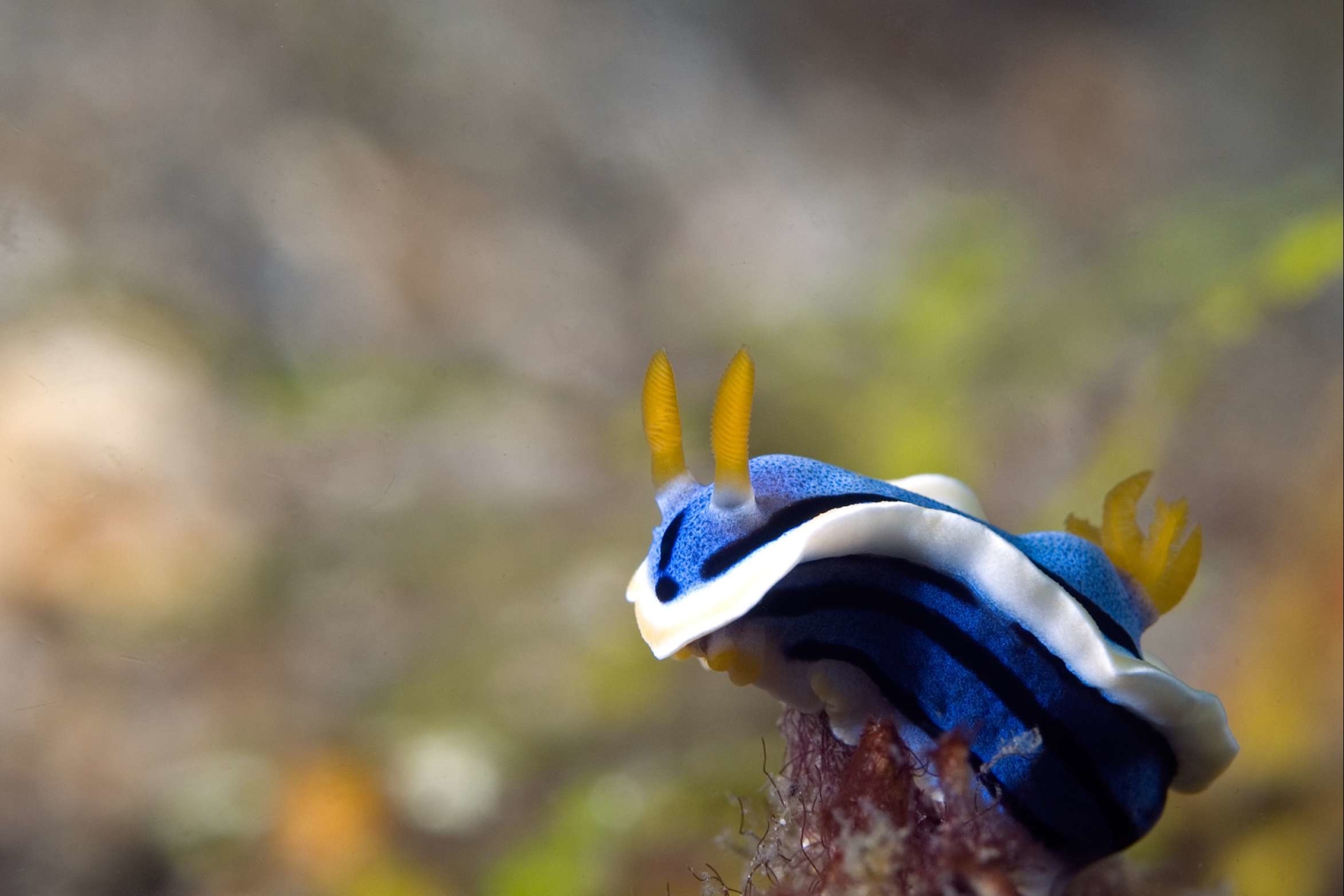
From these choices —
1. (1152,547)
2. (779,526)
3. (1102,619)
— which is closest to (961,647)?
(1102,619)

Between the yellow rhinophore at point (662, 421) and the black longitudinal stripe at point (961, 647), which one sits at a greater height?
the yellow rhinophore at point (662, 421)

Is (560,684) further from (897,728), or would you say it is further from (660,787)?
(897,728)

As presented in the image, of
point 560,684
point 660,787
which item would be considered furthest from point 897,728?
point 560,684

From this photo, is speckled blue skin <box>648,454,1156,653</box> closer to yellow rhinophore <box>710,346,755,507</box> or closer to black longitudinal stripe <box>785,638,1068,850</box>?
yellow rhinophore <box>710,346,755,507</box>

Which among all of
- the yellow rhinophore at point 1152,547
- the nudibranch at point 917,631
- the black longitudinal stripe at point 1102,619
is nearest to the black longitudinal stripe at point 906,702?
the nudibranch at point 917,631

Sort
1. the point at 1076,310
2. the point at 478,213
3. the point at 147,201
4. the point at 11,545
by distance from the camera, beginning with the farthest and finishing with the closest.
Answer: the point at 1076,310, the point at 478,213, the point at 147,201, the point at 11,545

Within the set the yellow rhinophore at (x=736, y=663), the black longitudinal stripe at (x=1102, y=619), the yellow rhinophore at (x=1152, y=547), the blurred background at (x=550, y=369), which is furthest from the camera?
the blurred background at (x=550, y=369)

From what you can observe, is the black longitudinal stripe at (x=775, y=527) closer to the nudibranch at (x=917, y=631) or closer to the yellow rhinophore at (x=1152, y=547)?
the nudibranch at (x=917, y=631)

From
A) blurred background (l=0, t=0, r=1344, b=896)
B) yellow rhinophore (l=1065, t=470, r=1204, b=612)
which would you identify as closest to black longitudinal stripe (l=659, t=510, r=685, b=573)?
blurred background (l=0, t=0, r=1344, b=896)
